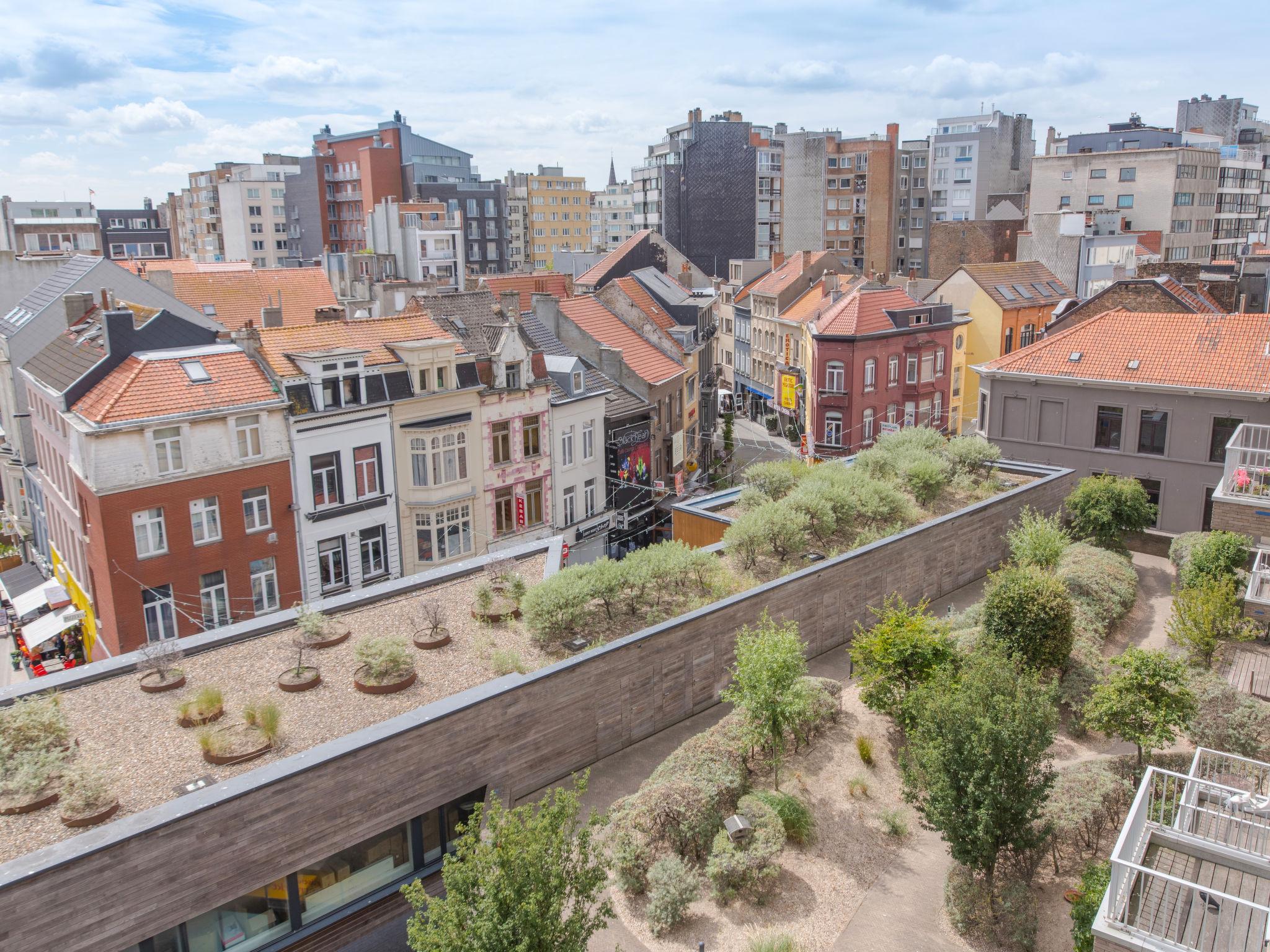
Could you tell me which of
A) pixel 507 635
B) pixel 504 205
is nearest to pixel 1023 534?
pixel 507 635

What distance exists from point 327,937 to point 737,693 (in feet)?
23.6

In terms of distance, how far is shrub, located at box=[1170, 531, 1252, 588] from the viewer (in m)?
22.8

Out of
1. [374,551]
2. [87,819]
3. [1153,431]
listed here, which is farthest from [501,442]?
[87,819]

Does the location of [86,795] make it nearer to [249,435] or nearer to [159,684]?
[159,684]

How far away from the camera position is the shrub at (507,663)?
15.9m

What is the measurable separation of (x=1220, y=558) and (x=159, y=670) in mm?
23120

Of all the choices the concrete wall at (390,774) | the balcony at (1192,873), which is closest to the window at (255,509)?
the concrete wall at (390,774)

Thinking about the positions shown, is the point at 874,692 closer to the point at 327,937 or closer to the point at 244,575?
the point at 327,937

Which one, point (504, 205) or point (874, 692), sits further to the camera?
point (504, 205)

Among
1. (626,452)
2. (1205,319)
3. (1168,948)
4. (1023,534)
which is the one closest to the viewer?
(1168,948)

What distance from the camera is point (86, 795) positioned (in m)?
11.9

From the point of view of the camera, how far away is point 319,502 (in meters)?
29.0

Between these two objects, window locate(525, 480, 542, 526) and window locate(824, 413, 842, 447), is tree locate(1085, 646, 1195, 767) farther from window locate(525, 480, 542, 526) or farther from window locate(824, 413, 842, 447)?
window locate(824, 413, 842, 447)

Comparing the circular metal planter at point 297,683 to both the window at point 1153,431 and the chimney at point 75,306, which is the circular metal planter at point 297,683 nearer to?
the chimney at point 75,306
